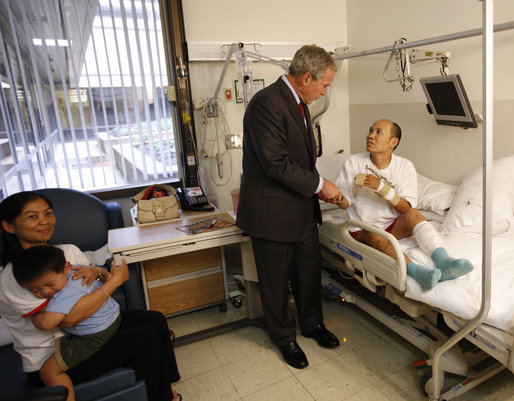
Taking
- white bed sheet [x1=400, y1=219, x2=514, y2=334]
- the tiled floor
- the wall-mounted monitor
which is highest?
the wall-mounted monitor

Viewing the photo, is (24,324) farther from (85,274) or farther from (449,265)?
(449,265)

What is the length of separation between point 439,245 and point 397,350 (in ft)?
2.46

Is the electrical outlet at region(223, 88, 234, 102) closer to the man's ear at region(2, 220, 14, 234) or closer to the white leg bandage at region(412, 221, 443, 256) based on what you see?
the white leg bandage at region(412, 221, 443, 256)

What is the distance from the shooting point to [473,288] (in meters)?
1.66

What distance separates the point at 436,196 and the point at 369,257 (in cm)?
94

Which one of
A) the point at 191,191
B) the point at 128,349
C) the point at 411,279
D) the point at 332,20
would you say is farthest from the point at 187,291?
the point at 332,20

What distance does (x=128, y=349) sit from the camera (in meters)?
1.68

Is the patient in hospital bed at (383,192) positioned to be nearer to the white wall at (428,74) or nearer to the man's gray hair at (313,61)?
the man's gray hair at (313,61)

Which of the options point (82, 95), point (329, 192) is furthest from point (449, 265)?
point (82, 95)

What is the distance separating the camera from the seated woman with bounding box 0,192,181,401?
5.02ft

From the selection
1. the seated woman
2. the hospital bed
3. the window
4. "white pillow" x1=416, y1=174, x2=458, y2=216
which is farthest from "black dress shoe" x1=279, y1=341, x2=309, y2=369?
the window

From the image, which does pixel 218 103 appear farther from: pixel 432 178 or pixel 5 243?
pixel 5 243

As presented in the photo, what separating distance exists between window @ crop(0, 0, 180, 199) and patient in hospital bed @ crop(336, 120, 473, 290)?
1.71 meters

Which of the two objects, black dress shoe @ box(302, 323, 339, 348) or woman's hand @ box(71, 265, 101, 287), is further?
black dress shoe @ box(302, 323, 339, 348)
